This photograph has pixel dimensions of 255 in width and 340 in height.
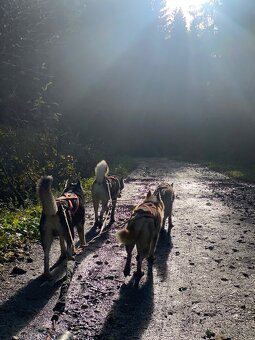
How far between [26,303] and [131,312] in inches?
57.7

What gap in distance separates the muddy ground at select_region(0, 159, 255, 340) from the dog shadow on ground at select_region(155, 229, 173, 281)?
0.02 metres

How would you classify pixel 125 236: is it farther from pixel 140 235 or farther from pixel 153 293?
pixel 153 293

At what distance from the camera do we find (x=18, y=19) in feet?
45.4

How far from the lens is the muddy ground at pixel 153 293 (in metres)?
4.79

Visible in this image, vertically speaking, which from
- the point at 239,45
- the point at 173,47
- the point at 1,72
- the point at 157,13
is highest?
the point at 157,13

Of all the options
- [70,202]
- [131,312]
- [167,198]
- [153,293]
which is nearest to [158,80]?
[167,198]

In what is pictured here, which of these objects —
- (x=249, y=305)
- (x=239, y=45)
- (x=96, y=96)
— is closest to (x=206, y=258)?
(x=249, y=305)

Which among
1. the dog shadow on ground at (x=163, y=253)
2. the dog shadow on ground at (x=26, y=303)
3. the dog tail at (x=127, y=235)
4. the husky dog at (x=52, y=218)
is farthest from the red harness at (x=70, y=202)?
the dog shadow on ground at (x=163, y=253)

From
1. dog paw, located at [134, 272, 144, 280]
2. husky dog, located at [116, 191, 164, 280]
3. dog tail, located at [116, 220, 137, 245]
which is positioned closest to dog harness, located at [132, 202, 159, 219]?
husky dog, located at [116, 191, 164, 280]

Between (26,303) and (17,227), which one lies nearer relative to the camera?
(26,303)

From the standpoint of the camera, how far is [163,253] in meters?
7.83

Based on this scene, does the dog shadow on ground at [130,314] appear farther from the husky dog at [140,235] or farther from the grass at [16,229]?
the grass at [16,229]

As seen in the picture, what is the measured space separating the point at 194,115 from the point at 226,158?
48.4 feet

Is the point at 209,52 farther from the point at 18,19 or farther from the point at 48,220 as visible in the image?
the point at 48,220
